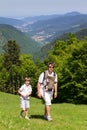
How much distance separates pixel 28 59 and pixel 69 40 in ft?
85.7

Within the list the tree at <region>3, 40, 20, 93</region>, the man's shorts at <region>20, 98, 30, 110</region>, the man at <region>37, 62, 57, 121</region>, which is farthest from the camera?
the tree at <region>3, 40, 20, 93</region>

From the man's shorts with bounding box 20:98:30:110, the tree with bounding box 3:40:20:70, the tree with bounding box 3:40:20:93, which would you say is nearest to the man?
the man's shorts with bounding box 20:98:30:110

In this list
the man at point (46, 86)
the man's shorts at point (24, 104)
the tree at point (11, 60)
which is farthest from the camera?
the tree at point (11, 60)

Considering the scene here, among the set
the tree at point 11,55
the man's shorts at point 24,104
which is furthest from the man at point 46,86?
the tree at point 11,55

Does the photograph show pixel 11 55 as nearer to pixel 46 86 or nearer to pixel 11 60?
pixel 11 60

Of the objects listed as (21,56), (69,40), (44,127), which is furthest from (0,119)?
(21,56)

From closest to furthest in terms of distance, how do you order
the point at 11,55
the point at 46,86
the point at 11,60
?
1. the point at 46,86
2. the point at 11,60
3. the point at 11,55

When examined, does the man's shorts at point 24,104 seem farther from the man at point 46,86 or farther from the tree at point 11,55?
the tree at point 11,55

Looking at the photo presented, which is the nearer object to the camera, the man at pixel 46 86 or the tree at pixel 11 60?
the man at pixel 46 86

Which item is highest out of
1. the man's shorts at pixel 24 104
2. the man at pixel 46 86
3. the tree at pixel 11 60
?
the man at pixel 46 86

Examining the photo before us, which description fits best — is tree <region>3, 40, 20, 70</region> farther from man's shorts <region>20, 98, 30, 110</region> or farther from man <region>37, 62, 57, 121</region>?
man <region>37, 62, 57, 121</region>

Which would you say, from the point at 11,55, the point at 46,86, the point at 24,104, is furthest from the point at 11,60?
the point at 46,86

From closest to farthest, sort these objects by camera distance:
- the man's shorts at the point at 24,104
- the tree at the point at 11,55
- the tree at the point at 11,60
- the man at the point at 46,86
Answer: the man at the point at 46,86
the man's shorts at the point at 24,104
the tree at the point at 11,60
the tree at the point at 11,55

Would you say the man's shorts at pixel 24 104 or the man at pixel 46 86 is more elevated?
the man at pixel 46 86
